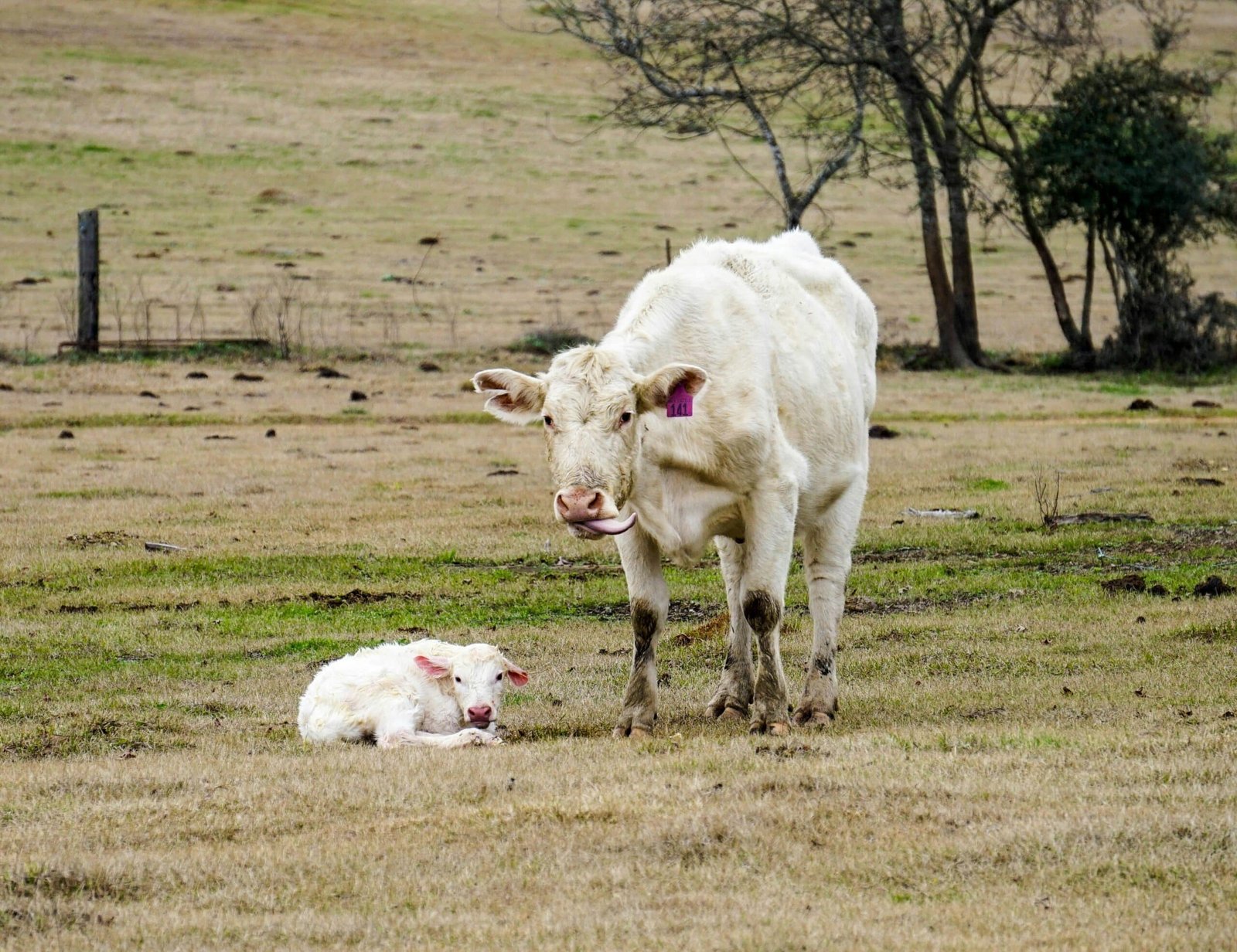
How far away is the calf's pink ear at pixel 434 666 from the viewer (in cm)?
885

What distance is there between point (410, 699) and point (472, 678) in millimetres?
345

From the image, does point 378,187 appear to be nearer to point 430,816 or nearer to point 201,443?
point 201,443

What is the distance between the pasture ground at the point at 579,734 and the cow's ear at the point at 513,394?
1667 millimetres

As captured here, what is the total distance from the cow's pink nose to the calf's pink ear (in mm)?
1606

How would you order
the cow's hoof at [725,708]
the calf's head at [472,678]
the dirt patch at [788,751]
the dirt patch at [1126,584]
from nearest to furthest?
the dirt patch at [788,751], the calf's head at [472,678], the cow's hoof at [725,708], the dirt patch at [1126,584]

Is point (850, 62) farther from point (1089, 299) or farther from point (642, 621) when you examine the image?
point (642, 621)

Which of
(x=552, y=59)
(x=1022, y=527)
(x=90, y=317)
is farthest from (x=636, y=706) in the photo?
(x=552, y=59)

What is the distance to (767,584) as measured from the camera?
8.86 meters

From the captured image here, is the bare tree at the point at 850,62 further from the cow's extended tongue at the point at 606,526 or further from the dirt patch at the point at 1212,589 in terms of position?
the cow's extended tongue at the point at 606,526

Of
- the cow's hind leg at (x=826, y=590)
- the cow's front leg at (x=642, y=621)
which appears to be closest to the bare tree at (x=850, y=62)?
the cow's hind leg at (x=826, y=590)

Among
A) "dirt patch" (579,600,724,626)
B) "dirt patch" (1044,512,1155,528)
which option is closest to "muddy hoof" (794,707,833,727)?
"dirt patch" (579,600,724,626)

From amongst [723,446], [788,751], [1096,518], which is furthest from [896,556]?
[788,751]

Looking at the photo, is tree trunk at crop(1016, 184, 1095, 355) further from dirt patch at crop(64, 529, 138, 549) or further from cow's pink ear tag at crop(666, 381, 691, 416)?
cow's pink ear tag at crop(666, 381, 691, 416)

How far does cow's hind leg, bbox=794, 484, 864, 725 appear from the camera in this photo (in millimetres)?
9398
